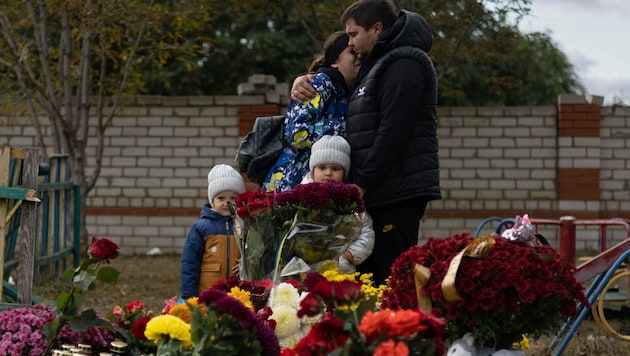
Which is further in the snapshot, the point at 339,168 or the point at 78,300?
the point at 339,168

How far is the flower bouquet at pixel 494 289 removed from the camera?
3.17 metres

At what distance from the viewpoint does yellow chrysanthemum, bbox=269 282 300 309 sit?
11.8 ft

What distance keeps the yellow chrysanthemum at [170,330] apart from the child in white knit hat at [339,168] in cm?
133

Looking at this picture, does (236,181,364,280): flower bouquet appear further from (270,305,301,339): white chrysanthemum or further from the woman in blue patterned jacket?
the woman in blue patterned jacket

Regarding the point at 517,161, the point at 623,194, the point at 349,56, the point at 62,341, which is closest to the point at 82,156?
the point at 517,161

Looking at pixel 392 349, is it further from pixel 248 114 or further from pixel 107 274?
pixel 248 114

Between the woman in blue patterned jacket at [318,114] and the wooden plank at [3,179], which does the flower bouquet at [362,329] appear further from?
the wooden plank at [3,179]

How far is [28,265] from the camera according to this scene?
5477mm

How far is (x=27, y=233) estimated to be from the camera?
5.46 metres

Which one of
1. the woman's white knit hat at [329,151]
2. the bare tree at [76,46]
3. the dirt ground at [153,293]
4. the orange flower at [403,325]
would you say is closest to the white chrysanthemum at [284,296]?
the woman's white knit hat at [329,151]

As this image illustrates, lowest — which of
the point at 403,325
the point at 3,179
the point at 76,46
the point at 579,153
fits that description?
the point at 403,325

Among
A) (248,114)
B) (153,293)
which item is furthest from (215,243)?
(248,114)

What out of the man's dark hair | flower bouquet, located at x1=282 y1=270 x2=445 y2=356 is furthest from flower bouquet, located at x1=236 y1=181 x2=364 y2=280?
the man's dark hair

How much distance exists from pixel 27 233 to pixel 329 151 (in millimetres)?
1882
